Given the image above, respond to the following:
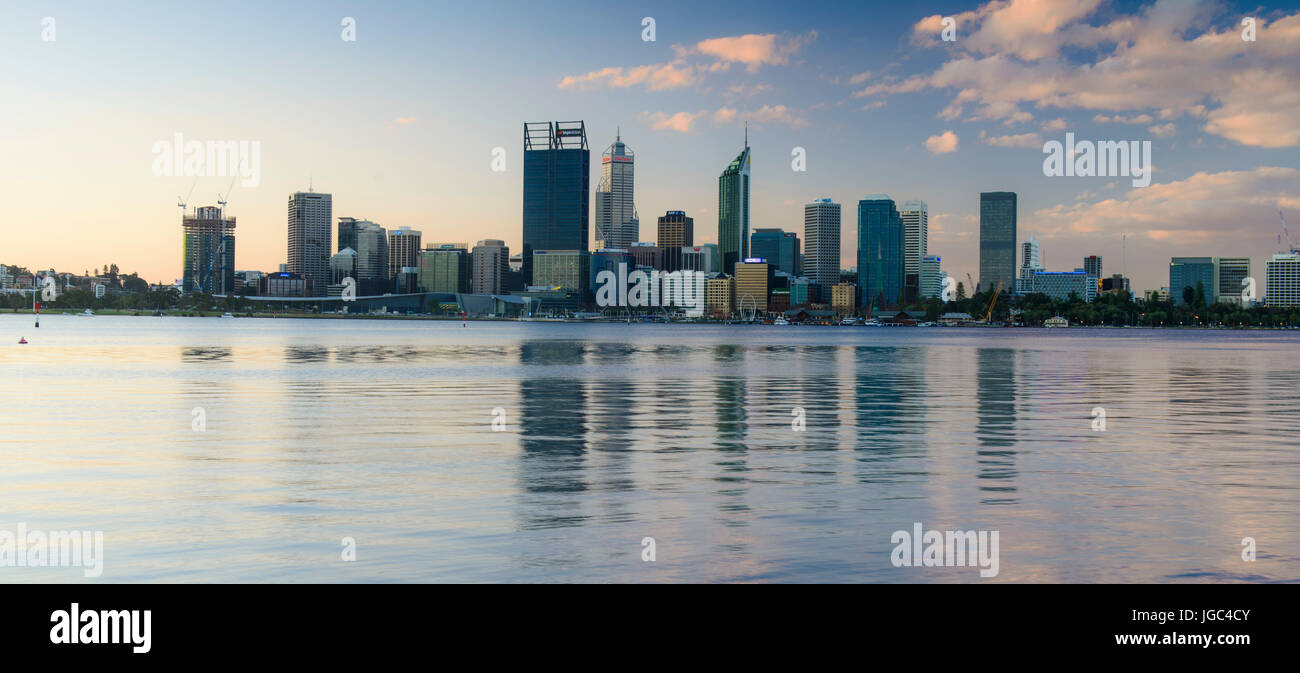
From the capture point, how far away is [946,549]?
15.8 m

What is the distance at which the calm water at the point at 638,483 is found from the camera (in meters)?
15.0

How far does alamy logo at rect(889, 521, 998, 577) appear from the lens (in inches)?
590

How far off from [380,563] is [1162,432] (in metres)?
28.0

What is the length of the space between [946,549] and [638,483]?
8.09 m

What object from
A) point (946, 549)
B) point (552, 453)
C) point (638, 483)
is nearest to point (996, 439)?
point (552, 453)
